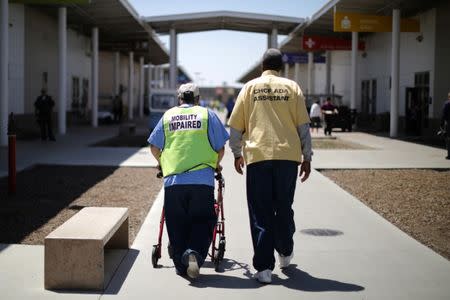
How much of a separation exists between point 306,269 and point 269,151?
1185 millimetres

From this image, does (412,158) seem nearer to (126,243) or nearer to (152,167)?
(152,167)

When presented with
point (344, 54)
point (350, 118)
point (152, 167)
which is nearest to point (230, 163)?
point (152, 167)

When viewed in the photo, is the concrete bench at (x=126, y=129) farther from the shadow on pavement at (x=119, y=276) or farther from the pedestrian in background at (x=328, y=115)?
the shadow on pavement at (x=119, y=276)

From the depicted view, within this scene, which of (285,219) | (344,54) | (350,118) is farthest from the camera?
(344,54)

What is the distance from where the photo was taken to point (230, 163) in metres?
15.8

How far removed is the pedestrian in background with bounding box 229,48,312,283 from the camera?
217 inches

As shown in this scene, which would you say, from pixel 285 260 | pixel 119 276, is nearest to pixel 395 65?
pixel 285 260

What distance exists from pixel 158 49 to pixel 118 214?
45.1 metres

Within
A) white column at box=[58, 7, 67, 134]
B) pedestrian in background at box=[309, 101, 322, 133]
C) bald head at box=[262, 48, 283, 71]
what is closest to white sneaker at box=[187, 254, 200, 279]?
bald head at box=[262, 48, 283, 71]

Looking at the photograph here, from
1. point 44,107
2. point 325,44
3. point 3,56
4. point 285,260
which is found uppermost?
point 325,44

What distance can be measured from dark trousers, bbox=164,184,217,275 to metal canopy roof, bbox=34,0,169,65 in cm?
2219

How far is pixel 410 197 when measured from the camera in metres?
10.5

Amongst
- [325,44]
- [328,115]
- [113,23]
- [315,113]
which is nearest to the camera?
[328,115]

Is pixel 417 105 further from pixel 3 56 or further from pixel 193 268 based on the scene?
pixel 193 268
